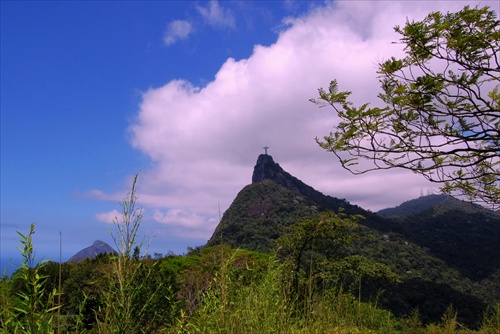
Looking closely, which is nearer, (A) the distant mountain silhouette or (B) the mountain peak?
(A) the distant mountain silhouette

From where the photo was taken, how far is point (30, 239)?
2008 mm

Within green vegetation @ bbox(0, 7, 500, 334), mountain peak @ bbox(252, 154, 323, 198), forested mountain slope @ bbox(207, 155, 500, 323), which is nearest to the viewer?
green vegetation @ bbox(0, 7, 500, 334)

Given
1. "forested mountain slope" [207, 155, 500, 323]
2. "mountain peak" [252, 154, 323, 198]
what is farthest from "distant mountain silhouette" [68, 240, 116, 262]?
"mountain peak" [252, 154, 323, 198]

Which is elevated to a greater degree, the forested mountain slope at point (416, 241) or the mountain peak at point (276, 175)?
the mountain peak at point (276, 175)

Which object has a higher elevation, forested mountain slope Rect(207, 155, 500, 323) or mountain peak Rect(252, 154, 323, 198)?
mountain peak Rect(252, 154, 323, 198)

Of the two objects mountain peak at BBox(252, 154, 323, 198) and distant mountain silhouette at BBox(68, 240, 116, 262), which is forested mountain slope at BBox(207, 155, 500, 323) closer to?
mountain peak at BBox(252, 154, 323, 198)

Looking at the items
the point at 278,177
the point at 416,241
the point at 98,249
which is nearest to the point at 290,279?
the point at 98,249

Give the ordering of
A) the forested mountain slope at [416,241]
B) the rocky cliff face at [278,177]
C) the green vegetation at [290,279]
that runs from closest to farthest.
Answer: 1. the green vegetation at [290,279]
2. the forested mountain slope at [416,241]
3. the rocky cliff face at [278,177]

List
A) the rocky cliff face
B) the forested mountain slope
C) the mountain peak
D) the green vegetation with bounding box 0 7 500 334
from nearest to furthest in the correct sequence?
the green vegetation with bounding box 0 7 500 334 → the forested mountain slope → the rocky cliff face → the mountain peak

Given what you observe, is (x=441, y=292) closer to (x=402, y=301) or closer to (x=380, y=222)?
(x=402, y=301)

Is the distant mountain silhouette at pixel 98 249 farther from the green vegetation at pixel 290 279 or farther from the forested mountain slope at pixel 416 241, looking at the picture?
the forested mountain slope at pixel 416 241

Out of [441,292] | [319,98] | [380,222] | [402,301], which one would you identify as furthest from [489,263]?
[319,98]

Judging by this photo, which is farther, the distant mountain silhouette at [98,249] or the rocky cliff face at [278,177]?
the rocky cliff face at [278,177]

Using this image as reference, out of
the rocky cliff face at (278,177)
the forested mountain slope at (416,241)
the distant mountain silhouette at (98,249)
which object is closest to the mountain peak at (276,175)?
the rocky cliff face at (278,177)
